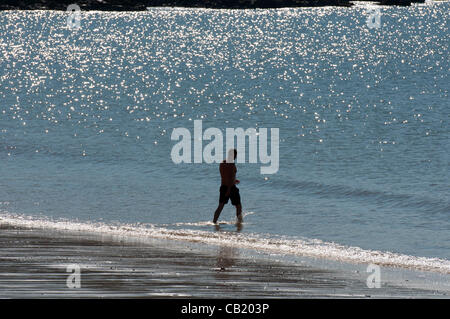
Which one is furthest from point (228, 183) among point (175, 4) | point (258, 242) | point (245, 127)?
point (175, 4)

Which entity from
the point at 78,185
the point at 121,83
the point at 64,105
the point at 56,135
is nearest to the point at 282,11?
the point at 121,83

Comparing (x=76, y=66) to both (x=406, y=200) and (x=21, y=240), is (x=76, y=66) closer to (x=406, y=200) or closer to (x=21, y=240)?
(x=406, y=200)

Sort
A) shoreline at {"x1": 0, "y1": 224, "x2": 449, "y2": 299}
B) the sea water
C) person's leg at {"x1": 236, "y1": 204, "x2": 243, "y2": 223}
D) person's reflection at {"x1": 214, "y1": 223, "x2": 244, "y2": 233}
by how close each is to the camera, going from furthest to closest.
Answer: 1. person's leg at {"x1": 236, "y1": 204, "x2": 243, "y2": 223}
2. the sea water
3. person's reflection at {"x1": 214, "y1": 223, "x2": 244, "y2": 233}
4. shoreline at {"x1": 0, "y1": 224, "x2": 449, "y2": 299}

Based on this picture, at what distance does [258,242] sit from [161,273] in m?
4.82

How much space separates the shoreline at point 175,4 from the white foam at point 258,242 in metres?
156

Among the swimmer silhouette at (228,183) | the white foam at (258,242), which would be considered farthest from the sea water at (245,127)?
the swimmer silhouette at (228,183)

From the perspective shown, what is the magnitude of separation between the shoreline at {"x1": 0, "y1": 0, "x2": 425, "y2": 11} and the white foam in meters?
156

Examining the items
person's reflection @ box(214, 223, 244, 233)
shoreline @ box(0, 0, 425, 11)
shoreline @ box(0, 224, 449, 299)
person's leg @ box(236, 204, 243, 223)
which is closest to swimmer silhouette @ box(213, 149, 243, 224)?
person's leg @ box(236, 204, 243, 223)

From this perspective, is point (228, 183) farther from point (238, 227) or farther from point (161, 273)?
point (161, 273)

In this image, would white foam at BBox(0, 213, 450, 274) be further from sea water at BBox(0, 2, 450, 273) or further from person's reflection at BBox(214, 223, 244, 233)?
person's reflection at BBox(214, 223, 244, 233)

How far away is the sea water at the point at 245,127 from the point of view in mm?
20844

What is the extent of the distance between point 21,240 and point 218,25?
134m

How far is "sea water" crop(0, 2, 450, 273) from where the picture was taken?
821 inches
